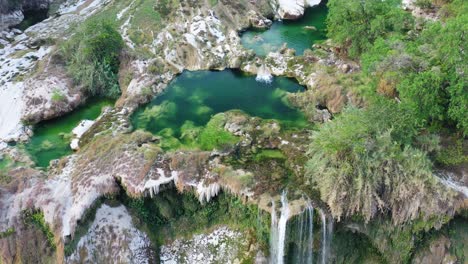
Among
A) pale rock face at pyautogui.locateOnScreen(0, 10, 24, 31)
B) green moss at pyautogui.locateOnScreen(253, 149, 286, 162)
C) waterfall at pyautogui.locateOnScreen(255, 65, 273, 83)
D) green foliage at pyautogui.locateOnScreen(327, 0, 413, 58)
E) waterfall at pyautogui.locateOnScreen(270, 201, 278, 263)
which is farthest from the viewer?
pale rock face at pyautogui.locateOnScreen(0, 10, 24, 31)

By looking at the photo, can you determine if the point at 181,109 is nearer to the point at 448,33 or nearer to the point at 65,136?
the point at 65,136

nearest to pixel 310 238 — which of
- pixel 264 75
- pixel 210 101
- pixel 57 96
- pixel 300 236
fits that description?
pixel 300 236

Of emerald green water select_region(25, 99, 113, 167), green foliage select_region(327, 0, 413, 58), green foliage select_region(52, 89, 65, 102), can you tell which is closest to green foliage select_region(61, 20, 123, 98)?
emerald green water select_region(25, 99, 113, 167)

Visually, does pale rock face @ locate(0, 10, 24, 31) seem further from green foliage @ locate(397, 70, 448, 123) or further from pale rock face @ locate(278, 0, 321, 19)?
green foliage @ locate(397, 70, 448, 123)

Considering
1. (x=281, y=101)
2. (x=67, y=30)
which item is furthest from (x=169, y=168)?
(x=67, y=30)

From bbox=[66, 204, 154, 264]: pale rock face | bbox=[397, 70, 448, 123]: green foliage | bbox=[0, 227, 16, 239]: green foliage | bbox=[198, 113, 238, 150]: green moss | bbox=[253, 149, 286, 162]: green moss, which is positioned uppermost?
bbox=[397, 70, 448, 123]: green foliage
